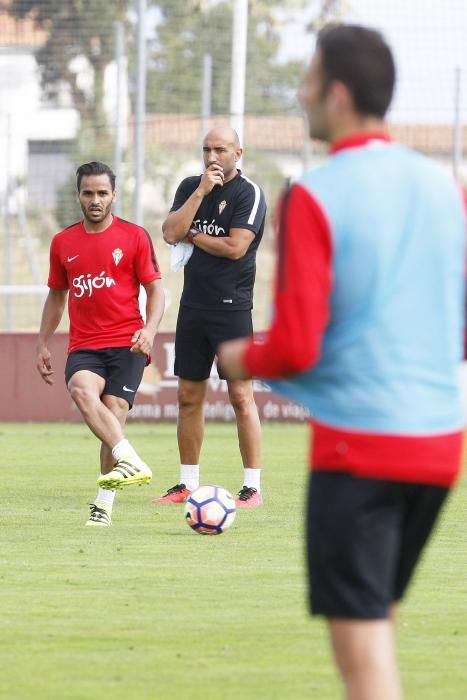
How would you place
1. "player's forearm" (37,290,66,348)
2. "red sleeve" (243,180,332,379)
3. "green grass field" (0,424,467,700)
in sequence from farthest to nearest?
"player's forearm" (37,290,66,348)
"green grass field" (0,424,467,700)
"red sleeve" (243,180,332,379)

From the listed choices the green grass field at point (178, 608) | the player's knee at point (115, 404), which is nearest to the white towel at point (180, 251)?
the player's knee at point (115, 404)

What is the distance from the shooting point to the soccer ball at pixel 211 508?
877 centimetres

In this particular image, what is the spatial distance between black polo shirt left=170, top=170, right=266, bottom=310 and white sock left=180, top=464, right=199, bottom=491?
1041 millimetres

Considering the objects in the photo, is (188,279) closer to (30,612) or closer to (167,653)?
(30,612)

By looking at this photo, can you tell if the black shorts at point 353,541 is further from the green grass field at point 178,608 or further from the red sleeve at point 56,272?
the red sleeve at point 56,272

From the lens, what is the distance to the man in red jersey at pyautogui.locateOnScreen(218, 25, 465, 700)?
3613 mm

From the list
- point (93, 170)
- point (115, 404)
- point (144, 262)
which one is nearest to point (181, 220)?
point (144, 262)

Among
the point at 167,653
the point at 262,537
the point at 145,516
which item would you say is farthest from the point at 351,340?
the point at 145,516

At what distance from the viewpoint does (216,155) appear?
10.2 m

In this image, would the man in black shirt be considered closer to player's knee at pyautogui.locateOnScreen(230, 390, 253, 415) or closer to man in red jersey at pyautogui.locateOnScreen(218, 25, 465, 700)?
player's knee at pyautogui.locateOnScreen(230, 390, 253, 415)

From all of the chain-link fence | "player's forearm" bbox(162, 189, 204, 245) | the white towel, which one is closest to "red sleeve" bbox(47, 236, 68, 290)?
"player's forearm" bbox(162, 189, 204, 245)

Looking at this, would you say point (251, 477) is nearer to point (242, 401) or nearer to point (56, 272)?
point (242, 401)

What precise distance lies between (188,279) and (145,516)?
65.1 inches

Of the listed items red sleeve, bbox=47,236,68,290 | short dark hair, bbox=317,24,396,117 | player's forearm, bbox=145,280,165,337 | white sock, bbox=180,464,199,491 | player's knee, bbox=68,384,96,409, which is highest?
short dark hair, bbox=317,24,396,117
